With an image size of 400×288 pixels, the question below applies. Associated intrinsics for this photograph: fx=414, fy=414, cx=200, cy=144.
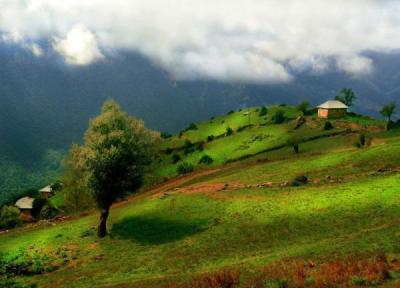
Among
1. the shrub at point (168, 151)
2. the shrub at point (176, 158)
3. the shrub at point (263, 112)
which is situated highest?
the shrub at point (263, 112)

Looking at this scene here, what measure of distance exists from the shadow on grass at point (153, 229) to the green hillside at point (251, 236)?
141 millimetres

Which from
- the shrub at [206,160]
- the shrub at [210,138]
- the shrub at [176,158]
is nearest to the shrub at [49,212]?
the shrub at [176,158]

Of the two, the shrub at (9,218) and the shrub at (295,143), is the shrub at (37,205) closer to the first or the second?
the shrub at (9,218)

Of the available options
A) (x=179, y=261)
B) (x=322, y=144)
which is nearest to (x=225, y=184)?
(x=179, y=261)

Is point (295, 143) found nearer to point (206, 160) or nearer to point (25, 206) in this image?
point (206, 160)

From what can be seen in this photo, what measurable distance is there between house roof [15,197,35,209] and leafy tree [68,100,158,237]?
338 feet

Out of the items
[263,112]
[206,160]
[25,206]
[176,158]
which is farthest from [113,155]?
[263,112]

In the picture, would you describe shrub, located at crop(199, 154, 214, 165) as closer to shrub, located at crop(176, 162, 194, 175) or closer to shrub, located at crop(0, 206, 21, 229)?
shrub, located at crop(176, 162, 194, 175)

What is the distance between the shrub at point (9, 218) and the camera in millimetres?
107375

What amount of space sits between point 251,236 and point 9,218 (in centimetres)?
8879

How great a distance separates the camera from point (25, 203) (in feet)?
471

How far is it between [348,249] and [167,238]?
2118cm

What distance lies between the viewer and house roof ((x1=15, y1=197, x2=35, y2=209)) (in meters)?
141

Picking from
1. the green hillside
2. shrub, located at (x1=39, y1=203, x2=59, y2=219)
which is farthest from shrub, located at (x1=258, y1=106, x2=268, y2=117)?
the green hillside
